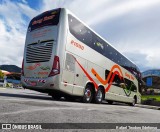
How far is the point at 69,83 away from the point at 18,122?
6432 millimetres

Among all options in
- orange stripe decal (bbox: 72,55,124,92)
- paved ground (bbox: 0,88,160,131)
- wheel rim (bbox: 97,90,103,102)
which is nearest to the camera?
paved ground (bbox: 0,88,160,131)

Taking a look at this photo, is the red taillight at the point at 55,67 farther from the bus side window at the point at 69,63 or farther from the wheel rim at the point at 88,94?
the wheel rim at the point at 88,94

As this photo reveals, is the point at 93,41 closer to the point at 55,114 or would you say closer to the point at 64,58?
the point at 64,58

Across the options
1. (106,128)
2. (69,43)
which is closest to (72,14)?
(69,43)

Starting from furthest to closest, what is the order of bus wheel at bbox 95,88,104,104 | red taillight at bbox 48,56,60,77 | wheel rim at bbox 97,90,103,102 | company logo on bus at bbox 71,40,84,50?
wheel rim at bbox 97,90,103,102 → bus wheel at bbox 95,88,104,104 → company logo on bus at bbox 71,40,84,50 → red taillight at bbox 48,56,60,77

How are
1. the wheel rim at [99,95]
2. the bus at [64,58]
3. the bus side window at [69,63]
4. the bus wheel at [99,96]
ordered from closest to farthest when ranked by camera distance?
the bus at [64,58] < the bus side window at [69,63] < the bus wheel at [99,96] < the wheel rim at [99,95]

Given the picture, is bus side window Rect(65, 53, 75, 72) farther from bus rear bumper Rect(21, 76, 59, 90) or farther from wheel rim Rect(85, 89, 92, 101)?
wheel rim Rect(85, 89, 92, 101)

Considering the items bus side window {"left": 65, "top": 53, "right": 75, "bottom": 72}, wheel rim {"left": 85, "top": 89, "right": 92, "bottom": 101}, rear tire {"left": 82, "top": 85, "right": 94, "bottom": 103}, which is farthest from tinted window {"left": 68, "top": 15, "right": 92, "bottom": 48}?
wheel rim {"left": 85, "top": 89, "right": 92, "bottom": 101}

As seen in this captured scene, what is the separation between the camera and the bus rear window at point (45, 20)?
10.2 m

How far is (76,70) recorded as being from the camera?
10523 millimetres

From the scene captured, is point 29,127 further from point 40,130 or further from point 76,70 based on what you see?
point 76,70

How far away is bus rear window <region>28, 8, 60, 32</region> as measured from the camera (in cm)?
1022

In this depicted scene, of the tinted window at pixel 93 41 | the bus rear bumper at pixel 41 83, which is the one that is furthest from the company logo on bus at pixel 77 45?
the bus rear bumper at pixel 41 83

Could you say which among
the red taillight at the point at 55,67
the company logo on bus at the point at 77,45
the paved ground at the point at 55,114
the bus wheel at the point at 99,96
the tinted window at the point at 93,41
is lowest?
the paved ground at the point at 55,114
